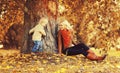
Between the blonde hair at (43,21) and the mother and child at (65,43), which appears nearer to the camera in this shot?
the mother and child at (65,43)

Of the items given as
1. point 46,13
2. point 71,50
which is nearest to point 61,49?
point 71,50

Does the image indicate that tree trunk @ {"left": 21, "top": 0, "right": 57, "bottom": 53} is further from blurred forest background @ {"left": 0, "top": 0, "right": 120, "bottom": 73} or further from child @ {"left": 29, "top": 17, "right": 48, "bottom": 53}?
child @ {"left": 29, "top": 17, "right": 48, "bottom": 53}

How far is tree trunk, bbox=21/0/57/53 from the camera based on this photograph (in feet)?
50.0

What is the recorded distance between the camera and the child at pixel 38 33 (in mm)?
14703

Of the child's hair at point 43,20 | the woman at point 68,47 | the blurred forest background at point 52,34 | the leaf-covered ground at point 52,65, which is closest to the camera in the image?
the leaf-covered ground at point 52,65

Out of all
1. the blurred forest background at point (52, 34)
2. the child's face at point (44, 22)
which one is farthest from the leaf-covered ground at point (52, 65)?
the child's face at point (44, 22)

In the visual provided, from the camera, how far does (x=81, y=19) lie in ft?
82.7

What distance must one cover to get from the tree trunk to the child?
0.20 metres

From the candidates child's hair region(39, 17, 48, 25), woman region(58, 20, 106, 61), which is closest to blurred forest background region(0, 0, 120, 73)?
child's hair region(39, 17, 48, 25)

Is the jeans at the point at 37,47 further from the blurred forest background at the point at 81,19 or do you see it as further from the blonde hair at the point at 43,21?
the blurred forest background at the point at 81,19

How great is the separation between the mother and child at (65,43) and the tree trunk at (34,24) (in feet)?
0.89

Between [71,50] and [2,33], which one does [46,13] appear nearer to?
[71,50]

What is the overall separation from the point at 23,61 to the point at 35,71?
2.39 m

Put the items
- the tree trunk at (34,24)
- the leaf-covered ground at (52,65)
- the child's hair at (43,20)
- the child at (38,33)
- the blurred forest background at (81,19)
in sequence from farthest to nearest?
1. the blurred forest background at (81,19)
2. the tree trunk at (34,24)
3. the child's hair at (43,20)
4. the child at (38,33)
5. the leaf-covered ground at (52,65)
